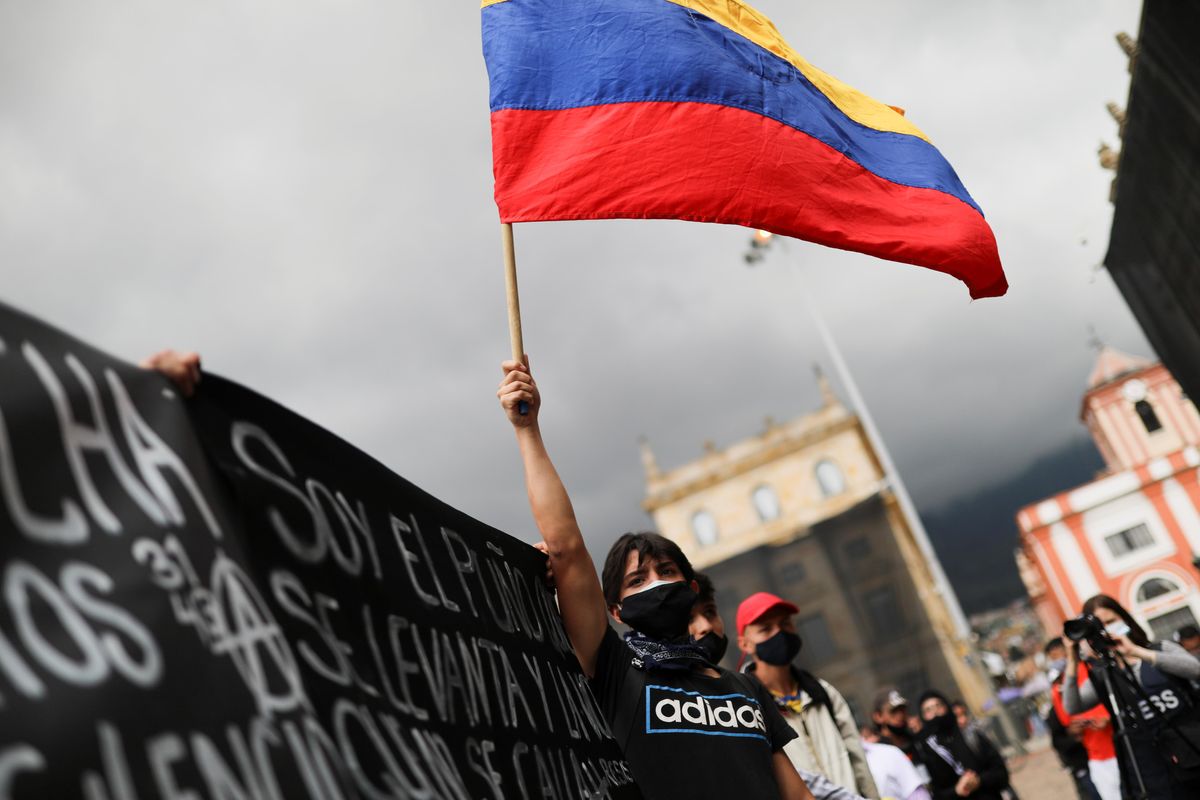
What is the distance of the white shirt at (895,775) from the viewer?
4.87m

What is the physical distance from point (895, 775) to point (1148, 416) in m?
53.2

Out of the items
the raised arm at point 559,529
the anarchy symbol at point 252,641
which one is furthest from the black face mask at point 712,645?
the anarchy symbol at point 252,641

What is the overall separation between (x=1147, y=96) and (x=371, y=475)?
8.28m

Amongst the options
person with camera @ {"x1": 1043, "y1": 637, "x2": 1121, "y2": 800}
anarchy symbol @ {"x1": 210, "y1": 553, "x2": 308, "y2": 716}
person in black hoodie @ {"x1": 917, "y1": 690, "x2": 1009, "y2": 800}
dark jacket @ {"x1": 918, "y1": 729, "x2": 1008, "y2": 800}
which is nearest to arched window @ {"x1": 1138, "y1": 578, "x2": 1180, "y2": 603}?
person with camera @ {"x1": 1043, "y1": 637, "x2": 1121, "y2": 800}

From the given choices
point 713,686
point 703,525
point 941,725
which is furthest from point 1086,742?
point 703,525

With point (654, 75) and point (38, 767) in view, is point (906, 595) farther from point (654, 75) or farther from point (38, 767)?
point (38, 767)

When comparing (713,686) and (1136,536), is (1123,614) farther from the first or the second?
(1136,536)

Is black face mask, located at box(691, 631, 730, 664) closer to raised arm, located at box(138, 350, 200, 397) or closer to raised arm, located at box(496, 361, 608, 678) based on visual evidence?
raised arm, located at box(496, 361, 608, 678)

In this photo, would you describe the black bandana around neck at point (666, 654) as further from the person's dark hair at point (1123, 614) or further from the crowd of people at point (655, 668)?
the person's dark hair at point (1123, 614)

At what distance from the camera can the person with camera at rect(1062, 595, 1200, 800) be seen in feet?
17.0

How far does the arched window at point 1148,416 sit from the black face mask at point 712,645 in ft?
179

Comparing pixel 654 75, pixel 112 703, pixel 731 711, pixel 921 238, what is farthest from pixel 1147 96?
pixel 112 703

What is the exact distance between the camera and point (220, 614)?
1.41 m

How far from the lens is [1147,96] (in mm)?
8156
